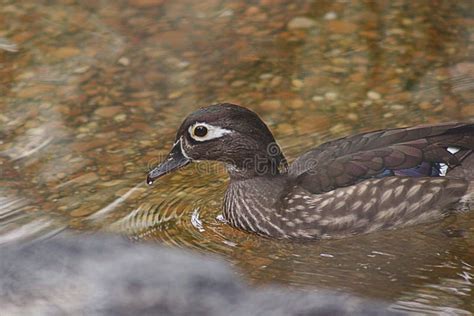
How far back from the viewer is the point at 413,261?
5.86 m

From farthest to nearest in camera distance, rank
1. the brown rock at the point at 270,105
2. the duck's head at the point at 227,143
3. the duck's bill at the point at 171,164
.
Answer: the brown rock at the point at 270,105 < the duck's bill at the point at 171,164 < the duck's head at the point at 227,143

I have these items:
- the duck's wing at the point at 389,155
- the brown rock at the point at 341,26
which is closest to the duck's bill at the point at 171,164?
the duck's wing at the point at 389,155

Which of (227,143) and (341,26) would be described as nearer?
(227,143)

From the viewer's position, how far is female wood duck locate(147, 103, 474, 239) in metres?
6.03

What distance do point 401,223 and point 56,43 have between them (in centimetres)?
340

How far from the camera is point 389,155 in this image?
601cm

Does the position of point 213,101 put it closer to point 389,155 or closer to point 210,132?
point 210,132

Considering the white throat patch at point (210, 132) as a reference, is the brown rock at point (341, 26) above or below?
above

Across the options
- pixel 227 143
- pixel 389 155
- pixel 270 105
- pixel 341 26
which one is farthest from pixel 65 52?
pixel 389 155

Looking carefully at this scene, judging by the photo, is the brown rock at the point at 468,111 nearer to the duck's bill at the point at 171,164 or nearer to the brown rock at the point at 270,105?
the brown rock at the point at 270,105

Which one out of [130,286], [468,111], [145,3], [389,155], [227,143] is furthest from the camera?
[145,3]

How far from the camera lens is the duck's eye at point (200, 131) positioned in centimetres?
606

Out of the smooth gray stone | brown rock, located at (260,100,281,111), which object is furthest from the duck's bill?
brown rock, located at (260,100,281,111)

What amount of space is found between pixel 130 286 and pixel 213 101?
2079mm
